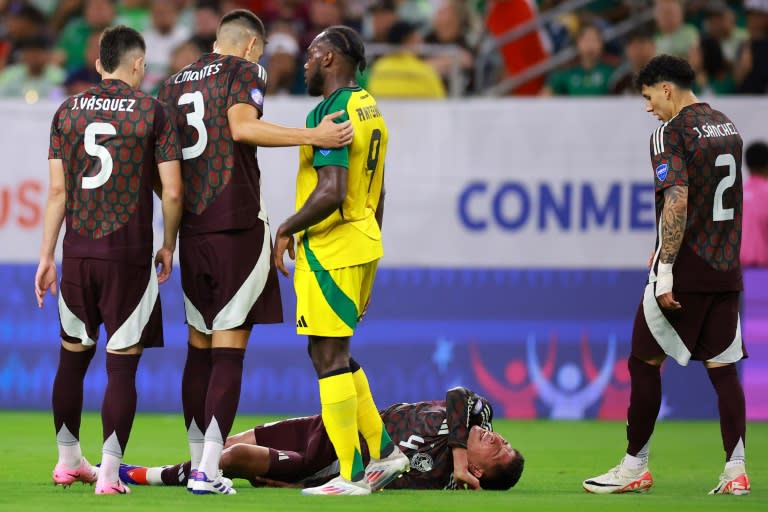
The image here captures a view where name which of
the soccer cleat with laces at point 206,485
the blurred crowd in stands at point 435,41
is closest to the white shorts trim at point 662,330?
the soccer cleat with laces at point 206,485

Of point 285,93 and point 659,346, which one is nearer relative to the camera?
point 659,346

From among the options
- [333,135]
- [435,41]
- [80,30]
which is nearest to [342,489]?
[333,135]

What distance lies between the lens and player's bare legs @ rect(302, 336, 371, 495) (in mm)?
6996

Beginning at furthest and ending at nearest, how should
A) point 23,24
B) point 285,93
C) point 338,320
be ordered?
point 23,24 → point 285,93 → point 338,320

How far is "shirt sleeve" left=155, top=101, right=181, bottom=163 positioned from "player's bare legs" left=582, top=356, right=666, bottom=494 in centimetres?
273

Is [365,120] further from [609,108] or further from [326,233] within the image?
[609,108]

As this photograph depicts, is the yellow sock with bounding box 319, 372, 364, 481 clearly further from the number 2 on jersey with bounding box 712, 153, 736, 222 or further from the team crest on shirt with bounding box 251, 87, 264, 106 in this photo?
the number 2 on jersey with bounding box 712, 153, 736, 222

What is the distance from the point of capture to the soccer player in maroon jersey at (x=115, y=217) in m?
7.05

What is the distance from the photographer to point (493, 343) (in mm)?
12344

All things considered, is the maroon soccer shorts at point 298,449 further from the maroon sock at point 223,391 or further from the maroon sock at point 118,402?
the maroon sock at point 118,402

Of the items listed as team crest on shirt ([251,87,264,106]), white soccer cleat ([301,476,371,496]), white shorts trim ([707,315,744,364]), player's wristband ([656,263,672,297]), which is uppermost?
team crest on shirt ([251,87,264,106])

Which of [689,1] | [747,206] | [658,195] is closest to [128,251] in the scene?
[658,195]

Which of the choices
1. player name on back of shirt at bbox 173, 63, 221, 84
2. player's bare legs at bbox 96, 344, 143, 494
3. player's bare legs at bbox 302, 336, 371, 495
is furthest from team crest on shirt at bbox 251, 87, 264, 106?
player's bare legs at bbox 96, 344, 143, 494

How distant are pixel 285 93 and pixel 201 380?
6.56m
